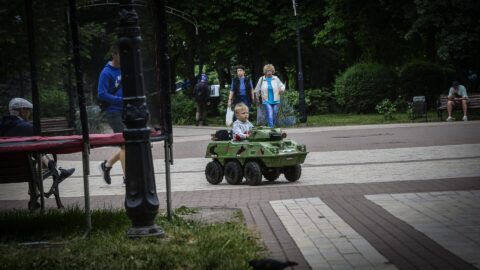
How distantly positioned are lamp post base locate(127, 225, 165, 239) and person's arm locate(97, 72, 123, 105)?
2.09 meters

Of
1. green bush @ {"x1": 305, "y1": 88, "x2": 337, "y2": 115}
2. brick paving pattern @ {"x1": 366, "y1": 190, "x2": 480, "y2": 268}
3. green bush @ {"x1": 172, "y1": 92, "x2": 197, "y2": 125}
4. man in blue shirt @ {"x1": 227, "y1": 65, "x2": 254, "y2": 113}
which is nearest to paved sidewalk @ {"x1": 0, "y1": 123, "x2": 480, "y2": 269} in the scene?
brick paving pattern @ {"x1": 366, "y1": 190, "x2": 480, "y2": 268}

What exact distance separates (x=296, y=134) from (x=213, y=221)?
16.5m

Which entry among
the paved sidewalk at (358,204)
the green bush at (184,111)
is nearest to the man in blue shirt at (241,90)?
the paved sidewalk at (358,204)

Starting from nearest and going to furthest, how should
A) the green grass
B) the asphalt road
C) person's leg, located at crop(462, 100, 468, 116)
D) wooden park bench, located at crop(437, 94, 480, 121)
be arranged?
the green grass
the asphalt road
person's leg, located at crop(462, 100, 468, 116)
wooden park bench, located at crop(437, 94, 480, 121)

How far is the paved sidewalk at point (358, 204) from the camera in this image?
19.6 ft

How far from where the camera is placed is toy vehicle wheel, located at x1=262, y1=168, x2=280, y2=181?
1169 centimetres

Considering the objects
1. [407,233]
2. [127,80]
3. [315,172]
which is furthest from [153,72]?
[315,172]

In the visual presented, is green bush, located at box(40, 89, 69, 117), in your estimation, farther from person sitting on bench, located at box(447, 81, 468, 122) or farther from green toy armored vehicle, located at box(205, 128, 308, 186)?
person sitting on bench, located at box(447, 81, 468, 122)

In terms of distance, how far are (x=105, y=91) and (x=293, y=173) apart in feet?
12.5

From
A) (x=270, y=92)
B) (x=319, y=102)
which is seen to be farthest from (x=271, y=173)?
(x=319, y=102)

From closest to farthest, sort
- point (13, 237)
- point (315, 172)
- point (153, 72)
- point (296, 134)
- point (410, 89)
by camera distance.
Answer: point (13, 237)
point (153, 72)
point (315, 172)
point (296, 134)
point (410, 89)

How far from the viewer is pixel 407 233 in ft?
22.1

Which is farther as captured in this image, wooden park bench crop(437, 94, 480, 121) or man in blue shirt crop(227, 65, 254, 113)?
wooden park bench crop(437, 94, 480, 121)

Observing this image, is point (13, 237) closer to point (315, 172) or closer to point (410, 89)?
point (315, 172)
